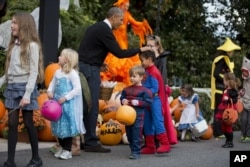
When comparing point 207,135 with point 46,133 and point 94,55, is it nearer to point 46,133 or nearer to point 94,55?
point 46,133

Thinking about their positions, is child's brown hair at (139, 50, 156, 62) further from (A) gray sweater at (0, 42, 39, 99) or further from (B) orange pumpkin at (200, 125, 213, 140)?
(B) orange pumpkin at (200, 125, 213, 140)

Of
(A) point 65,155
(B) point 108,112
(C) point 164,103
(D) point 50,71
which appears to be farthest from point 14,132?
(B) point 108,112

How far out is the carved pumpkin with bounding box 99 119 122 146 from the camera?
29.8 ft

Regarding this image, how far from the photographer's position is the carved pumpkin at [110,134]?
29.8 ft

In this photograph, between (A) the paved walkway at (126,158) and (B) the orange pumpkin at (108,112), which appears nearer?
(A) the paved walkway at (126,158)

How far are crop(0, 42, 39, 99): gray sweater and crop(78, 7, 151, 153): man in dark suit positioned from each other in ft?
5.30

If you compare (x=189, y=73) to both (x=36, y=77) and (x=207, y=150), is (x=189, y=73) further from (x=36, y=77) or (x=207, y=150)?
(x=36, y=77)

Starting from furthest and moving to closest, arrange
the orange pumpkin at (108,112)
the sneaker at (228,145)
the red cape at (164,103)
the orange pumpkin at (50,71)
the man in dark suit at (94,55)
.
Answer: the orange pumpkin at (108,112) < the sneaker at (228,145) < the orange pumpkin at (50,71) < the red cape at (164,103) < the man in dark suit at (94,55)

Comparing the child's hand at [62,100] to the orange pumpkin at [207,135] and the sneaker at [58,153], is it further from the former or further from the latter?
the orange pumpkin at [207,135]

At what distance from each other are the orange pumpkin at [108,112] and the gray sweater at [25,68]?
11.7 ft

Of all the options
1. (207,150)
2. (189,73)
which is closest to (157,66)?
(207,150)

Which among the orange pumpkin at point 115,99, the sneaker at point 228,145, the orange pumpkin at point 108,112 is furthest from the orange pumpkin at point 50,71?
the sneaker at point 228,145

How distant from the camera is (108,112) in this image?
1014 cm

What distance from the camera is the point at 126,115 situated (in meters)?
7.39
